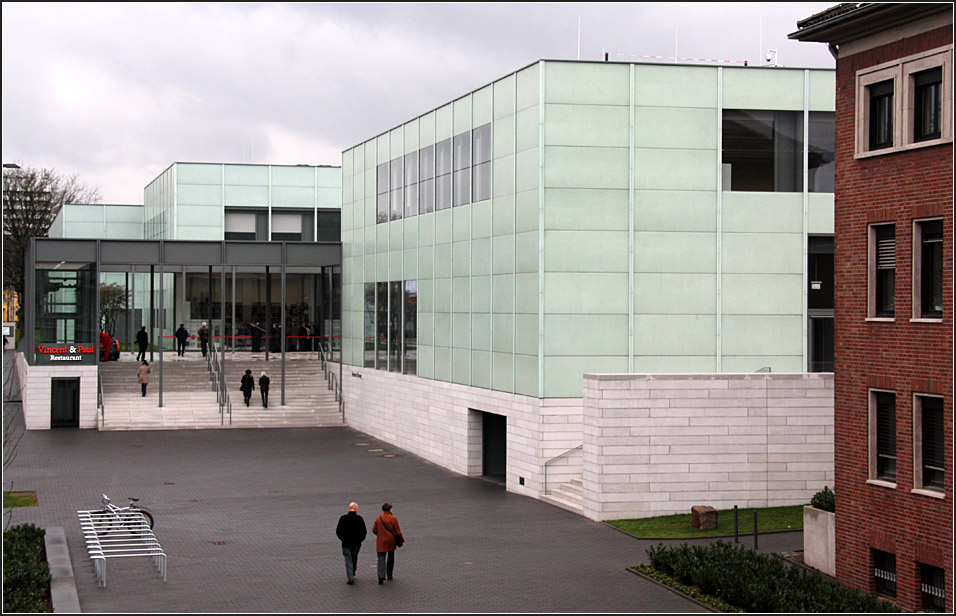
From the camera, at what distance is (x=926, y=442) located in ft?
58.1

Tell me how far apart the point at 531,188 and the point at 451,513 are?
851 cm

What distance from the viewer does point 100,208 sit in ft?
250

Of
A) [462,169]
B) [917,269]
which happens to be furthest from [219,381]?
[917,269]

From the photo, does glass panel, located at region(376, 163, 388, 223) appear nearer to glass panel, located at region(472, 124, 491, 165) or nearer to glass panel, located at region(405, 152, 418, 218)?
glass panel, located at region(405, 152, 418, 218)

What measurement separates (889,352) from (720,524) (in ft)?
23.5

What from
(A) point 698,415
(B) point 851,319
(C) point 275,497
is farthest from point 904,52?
(C) point 275,497

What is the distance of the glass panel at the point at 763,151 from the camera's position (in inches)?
1126

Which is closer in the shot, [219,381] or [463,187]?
[463,187]

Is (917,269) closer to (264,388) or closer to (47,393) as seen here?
(264,388)

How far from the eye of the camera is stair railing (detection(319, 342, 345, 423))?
4597cm

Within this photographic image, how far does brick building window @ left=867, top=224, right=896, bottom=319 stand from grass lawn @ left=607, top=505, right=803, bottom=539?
6.56 metres

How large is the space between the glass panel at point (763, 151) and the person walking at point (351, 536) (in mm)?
14590

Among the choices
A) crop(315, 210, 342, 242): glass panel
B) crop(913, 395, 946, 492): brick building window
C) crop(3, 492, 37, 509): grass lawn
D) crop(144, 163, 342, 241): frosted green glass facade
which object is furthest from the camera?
crop(315, 210, 342, 242): glass panel

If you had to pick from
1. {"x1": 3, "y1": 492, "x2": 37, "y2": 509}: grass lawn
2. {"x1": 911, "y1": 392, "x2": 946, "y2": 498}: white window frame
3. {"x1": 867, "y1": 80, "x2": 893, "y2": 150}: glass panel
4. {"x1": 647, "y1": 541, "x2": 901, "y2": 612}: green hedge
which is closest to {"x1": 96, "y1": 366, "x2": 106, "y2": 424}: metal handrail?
{"x1": 3, "y1": 492, "x2": 37, "y2": 509}: grass lawn
